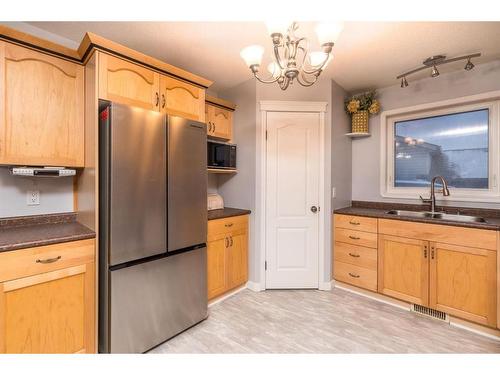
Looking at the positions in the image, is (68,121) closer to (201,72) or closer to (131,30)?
(131,30)

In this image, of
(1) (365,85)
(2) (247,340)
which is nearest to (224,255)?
(2) (247,340)

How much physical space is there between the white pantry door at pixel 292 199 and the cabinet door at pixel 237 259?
264mm

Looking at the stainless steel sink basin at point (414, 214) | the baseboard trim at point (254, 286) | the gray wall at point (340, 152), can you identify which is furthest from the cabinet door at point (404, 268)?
the baseboard trim at point (254, 286)

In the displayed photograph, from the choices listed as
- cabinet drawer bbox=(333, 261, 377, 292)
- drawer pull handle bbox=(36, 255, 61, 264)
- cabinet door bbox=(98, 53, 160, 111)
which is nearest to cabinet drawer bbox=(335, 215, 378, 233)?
cabinet drawer bbox=(333, 261, 377, 292)

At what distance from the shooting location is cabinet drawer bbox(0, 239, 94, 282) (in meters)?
1.26

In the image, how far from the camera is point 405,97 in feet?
9.30

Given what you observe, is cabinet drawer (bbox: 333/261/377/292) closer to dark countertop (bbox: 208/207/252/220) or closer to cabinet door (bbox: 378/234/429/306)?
cabinet door (bbox: 378/234/429/306)

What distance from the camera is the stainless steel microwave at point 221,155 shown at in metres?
2.58

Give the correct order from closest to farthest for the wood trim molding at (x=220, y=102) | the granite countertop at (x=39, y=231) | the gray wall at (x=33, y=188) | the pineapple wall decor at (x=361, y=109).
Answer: the granite countertop at (x=39, y=231) < the gray wall at (x=33, y=188) < the wood trim molding at (x=220, y=102) < the pineapple wall decor at (x=361, y=109)

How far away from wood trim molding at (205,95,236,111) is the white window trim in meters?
1.88

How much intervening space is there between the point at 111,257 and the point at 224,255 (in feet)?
3.91

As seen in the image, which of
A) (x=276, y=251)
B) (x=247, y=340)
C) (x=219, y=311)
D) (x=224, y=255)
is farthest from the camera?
(x=276, y=251)

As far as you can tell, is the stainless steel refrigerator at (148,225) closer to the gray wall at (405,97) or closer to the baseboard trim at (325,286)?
the baseboard trim at (325,286)

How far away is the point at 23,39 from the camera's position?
1536 mm
